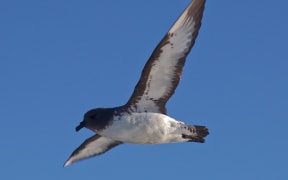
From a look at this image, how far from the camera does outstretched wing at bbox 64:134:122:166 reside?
17.3m

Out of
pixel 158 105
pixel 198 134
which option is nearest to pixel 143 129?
pixel 158 105

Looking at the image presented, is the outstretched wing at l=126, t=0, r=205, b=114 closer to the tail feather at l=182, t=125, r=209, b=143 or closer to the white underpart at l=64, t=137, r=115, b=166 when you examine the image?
the tail feather at l=182, t=125, r=209, b=143

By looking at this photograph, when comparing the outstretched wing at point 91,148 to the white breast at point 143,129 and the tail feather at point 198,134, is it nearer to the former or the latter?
the white breast at point 143,129

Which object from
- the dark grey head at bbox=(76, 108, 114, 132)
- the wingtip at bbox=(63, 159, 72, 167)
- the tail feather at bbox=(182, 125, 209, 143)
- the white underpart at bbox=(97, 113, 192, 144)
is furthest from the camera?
the wingtip at bbox=(63, 159, 72, 167)

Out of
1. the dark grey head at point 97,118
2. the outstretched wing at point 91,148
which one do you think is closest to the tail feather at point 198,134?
the dark grey head at point 97,118

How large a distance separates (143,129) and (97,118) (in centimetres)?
114

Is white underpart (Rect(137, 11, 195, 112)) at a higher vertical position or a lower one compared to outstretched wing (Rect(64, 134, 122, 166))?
higher

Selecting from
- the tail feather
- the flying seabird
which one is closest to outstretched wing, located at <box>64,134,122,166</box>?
the flying seabird

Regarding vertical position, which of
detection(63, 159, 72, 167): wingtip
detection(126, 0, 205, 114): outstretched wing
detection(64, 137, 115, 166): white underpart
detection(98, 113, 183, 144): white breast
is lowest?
detection(98, 113, 183, 144): white breast

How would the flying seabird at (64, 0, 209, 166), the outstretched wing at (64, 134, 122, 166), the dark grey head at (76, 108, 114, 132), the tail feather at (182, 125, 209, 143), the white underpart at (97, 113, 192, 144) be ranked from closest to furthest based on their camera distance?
1. the flying seabird at (64, 0, 209, 166)
2. the white underpart at (97, 113, 192, 144)
3. the dark grey head at (76, 108, 114, 132)
4. the tail feather at (182, 125, 209, 143)
5. the outstretched wing at (64, 134, 122, 166)

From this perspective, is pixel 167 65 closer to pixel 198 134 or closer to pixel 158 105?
pixel 158 105

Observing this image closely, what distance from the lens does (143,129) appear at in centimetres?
1416

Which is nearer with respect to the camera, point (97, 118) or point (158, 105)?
point (97, 118)

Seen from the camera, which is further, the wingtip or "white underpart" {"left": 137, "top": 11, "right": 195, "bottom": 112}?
the wingtip
